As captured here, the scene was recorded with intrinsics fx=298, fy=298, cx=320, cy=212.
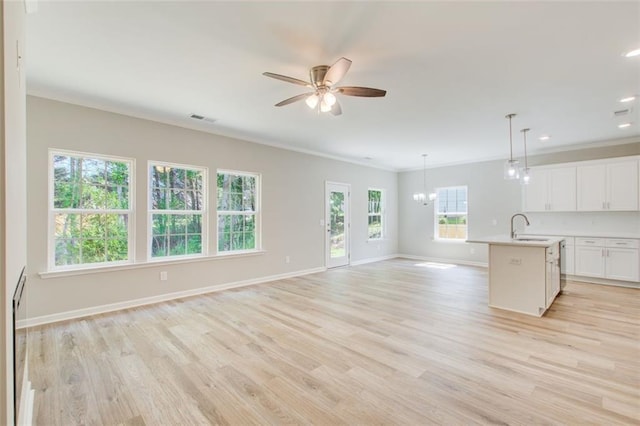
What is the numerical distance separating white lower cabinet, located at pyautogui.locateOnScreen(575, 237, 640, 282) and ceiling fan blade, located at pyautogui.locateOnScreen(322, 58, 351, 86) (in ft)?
19.1

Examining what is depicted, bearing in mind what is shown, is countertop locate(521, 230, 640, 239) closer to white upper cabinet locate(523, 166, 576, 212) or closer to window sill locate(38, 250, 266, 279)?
white upper cabinet locate(523, 166, 576, 212)

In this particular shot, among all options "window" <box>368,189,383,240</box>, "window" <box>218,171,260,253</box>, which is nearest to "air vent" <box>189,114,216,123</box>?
"window" <box>218,171,260,253</box>

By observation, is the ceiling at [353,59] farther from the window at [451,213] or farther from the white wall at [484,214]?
the window at [451,213]

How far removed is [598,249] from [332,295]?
4.88 meters

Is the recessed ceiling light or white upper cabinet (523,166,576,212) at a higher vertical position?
the recessed ceiling light

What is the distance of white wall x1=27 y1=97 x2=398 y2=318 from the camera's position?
350 cm

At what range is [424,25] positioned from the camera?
7.40ft

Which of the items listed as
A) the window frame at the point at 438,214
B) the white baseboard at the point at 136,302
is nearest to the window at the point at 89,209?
the white baseboard at the point at 136,302

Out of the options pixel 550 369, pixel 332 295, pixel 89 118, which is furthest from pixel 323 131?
pixel 550 369

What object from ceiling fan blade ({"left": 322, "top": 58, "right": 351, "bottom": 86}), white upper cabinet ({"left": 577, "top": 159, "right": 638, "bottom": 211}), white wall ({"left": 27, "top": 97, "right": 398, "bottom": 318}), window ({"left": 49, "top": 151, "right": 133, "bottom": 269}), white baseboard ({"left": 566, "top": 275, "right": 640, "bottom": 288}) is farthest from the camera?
white upper cabinet ({"left": 577, "top": 159, "right": 638, "bottom": 211})

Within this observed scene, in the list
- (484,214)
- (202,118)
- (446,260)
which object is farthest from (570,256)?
(202,118)

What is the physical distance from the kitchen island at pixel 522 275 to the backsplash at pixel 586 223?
2520 millimetres

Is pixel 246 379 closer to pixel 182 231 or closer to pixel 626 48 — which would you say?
pixel 182 231

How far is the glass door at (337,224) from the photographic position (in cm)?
702
